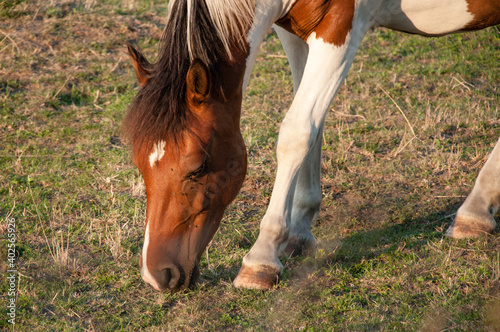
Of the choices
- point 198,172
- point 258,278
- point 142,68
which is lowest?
point 258,278

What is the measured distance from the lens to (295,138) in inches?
116

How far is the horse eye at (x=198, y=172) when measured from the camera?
8.69ft

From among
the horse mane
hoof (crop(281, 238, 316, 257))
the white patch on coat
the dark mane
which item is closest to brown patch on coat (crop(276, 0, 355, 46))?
the horse mane

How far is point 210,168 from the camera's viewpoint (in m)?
2.75

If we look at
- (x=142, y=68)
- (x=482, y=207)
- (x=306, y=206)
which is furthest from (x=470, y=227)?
(x=142, y=68)

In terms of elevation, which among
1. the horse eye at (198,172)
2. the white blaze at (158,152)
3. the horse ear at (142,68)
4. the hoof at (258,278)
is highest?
the horse ear at (142,68)

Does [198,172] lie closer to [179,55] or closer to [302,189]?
[179,55]

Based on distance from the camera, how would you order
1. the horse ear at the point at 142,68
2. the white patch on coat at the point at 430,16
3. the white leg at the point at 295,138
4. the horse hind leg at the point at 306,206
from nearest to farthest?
the horse ear at the point at 142,68
the white leg at the point at 295,138
the white patch on coat at the point at 430,16
the horse hind leg at the point at 306,206

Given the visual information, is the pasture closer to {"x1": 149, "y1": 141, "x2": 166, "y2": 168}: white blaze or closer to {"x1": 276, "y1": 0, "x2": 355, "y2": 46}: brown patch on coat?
{"x1": 149, "y1": 141, "x2": 166, "y2": 168}: white blaze

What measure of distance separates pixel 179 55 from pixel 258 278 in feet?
4.34

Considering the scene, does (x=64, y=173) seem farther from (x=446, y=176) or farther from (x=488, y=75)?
(x=488, y=75)

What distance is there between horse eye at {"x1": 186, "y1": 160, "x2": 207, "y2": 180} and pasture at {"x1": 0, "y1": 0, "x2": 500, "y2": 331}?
2.42 feet

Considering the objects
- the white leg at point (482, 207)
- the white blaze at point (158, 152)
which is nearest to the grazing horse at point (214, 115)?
the white blaze at point (158, 152)

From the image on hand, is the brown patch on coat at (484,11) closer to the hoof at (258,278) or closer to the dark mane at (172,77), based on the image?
the dark mane at (172,77)
